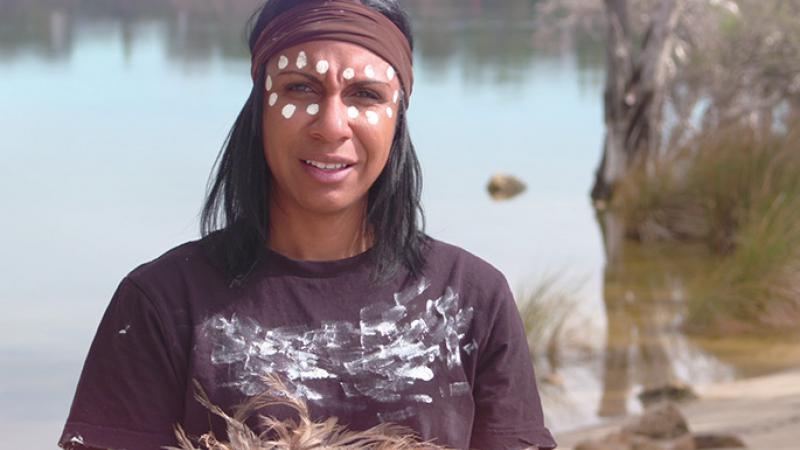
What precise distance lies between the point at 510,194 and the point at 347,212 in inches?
528

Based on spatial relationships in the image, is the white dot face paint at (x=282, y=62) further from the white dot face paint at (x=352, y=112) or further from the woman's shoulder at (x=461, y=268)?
the woman's shoulder at (x=461, y=268)

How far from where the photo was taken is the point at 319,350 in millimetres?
1959

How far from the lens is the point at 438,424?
6.48ft

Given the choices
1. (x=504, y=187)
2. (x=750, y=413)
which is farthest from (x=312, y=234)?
(x=504, y=187)

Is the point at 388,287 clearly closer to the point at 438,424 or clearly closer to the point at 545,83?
the point at 438,424

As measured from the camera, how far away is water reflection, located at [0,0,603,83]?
130ft

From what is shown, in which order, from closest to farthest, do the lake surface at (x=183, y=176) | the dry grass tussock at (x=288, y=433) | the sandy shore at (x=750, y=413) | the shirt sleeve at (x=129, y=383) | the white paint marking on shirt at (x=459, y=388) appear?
the dry grass tussock at (x=288, y=433) → the shirt sleeve at (x=129, y=383) → the white paint marking on shirt at (x=459, y=388) → the sandy shore at (x=750, y=413) → the lake surface at (x=183, y=176)

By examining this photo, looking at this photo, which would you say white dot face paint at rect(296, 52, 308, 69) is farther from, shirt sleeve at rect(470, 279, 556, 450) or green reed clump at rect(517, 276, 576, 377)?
green reed clump at rect(517, 276, 576, 377)

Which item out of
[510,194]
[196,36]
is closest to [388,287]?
[510,194]

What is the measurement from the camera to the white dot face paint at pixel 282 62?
2.00 metres

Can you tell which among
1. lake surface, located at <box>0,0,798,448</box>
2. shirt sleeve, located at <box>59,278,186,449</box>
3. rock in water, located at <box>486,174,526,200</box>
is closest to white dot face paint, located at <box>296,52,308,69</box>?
shirt sleeve, located at <box>59,278,186,449</box>

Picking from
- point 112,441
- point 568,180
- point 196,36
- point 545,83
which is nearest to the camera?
point 112,441

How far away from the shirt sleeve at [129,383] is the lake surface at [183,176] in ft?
4.51

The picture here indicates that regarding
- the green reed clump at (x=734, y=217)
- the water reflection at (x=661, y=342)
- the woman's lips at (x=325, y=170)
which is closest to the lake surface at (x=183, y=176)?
the water reflection at (x=661, y=342)
